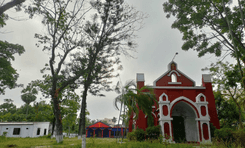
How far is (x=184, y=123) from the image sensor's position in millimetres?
13922

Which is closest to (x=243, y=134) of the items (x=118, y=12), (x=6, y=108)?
(x=118, y=12)

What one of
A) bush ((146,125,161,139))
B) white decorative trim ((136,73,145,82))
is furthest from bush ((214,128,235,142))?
white decorative trim ((136,73,145,82))

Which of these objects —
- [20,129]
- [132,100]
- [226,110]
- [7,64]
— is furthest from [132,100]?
[20,129]

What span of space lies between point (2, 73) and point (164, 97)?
19.2 metres

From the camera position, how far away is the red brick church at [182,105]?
12125mm

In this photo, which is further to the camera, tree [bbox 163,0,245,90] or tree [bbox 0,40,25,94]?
tree [bbox 0,40,25,94]

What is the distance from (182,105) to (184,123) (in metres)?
1.58

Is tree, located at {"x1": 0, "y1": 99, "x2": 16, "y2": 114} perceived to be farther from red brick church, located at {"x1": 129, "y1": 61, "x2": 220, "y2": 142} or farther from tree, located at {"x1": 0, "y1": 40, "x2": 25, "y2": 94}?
red brick church, located at {"x1": 129, "y1": 61, "x2": 220, "y2": 142}

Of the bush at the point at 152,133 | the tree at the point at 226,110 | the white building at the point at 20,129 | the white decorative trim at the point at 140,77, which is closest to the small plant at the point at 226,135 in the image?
the bush at the point at 152,133

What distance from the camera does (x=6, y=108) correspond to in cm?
3638

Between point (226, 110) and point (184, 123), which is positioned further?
point (226, 110)

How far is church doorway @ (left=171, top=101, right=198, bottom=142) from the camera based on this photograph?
1351 cm

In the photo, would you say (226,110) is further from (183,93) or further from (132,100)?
(132,100)

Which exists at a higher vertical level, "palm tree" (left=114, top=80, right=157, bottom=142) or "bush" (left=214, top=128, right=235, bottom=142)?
"palm tree" (left=114, top=80, right=157, bottom=142)
